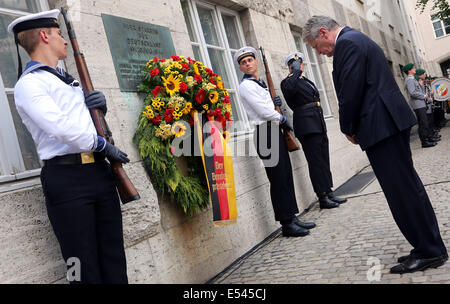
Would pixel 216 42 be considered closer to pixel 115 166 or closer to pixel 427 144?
pixel 115 166

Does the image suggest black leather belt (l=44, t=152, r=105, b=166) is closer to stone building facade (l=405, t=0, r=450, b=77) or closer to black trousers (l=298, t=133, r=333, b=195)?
black trousers (l=298, t=133, r=333, b=195)

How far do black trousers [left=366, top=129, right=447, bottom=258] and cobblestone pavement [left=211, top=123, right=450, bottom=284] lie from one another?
0.57ft

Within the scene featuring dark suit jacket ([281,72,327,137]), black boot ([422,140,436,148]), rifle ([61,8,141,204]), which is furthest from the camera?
black boot ([422,140,436,148])

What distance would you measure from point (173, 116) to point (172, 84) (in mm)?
295

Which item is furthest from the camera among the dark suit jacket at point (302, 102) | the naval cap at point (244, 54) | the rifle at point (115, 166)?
the dark suit jacket at point (302, 102)

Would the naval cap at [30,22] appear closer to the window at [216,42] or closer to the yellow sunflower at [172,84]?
the yellow sunflower at [172,84]

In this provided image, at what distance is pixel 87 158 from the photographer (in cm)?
235

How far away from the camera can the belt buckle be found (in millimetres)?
2326

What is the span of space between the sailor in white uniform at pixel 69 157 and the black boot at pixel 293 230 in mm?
2413

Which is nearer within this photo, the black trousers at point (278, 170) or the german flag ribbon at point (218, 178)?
the german flag ribbon at point (218, 178)

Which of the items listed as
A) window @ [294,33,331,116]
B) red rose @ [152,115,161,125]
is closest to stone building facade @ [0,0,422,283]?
red rose @ [152,115,161,125]

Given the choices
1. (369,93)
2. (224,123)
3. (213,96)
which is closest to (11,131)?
(213,96)

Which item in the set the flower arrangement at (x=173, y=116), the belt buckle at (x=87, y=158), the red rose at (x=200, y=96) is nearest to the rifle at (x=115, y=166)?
the belt buckle at (x=87, y=158)

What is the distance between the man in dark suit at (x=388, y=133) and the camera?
2.75 m
